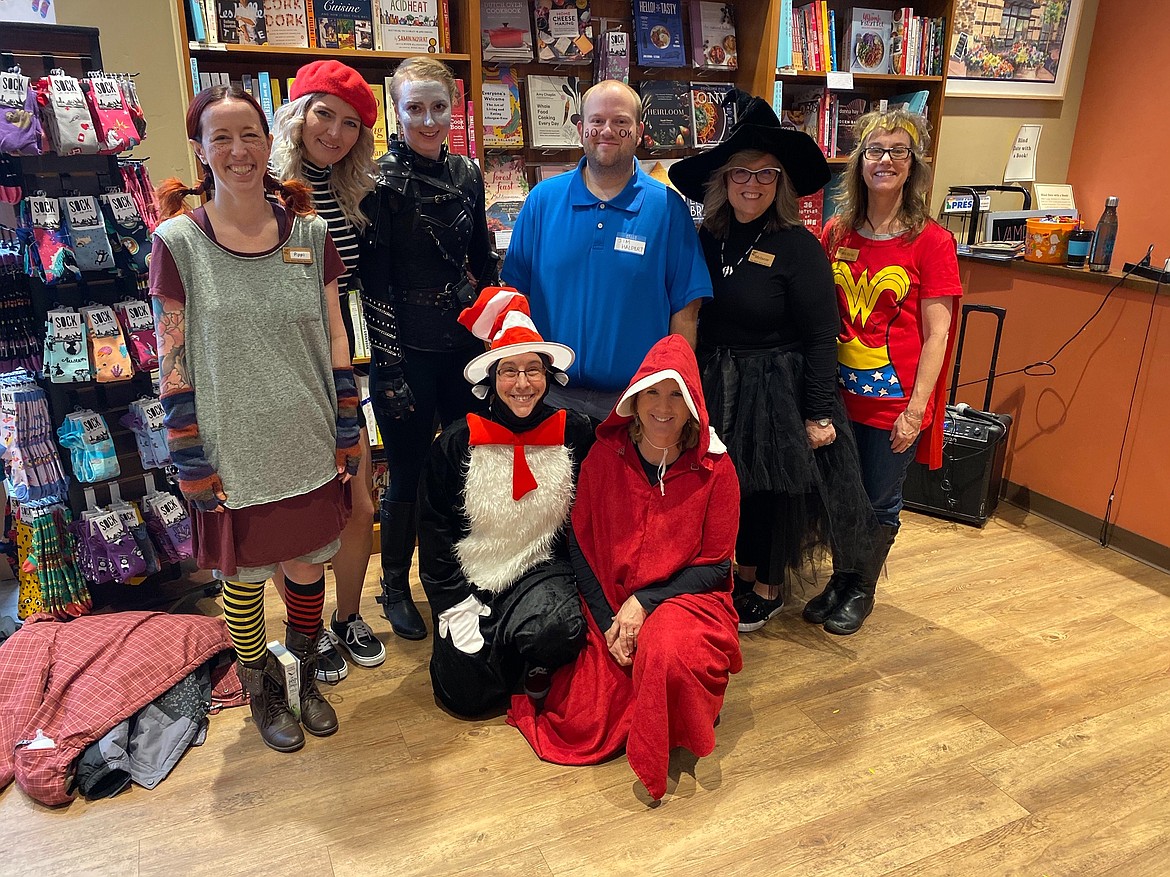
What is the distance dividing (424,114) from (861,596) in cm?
200

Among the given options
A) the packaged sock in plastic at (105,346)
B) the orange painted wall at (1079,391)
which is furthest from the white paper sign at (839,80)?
the packaged sock in plastic at (105,346)

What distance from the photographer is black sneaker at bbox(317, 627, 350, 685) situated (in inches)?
97.5

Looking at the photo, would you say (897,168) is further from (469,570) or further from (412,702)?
(412,702)

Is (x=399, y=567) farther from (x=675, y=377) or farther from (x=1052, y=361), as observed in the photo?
(x=1052, y=361)

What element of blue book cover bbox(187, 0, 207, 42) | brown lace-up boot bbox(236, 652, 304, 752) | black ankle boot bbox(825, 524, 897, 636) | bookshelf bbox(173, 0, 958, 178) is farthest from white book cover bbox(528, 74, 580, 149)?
brown lace-up boot bbox(236, 652, 304, 752)

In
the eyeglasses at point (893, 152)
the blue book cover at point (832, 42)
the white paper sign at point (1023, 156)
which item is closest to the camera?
the eyeglasses at point (893, 152)

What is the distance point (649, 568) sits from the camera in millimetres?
2162

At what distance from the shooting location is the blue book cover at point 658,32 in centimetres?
352

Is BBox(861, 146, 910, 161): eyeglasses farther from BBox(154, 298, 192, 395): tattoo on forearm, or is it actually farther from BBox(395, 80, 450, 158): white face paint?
BBox(154, 298, 192, 395): tattoo on forearm

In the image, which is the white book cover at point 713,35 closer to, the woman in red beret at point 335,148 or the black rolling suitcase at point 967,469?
the black rolling suitcase at point 967,469

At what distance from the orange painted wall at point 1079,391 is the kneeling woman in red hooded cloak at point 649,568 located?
2.01 meters

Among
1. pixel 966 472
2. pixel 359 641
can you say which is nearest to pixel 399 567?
pixel 359 641

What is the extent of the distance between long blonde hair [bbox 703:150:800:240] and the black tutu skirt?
0.34m

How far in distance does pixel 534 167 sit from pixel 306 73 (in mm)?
1582
